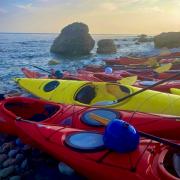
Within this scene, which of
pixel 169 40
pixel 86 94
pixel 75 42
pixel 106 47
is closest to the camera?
pixel 86 94

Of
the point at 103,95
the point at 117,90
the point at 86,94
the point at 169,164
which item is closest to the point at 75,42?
the point at 86,94

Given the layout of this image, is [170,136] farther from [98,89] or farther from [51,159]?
[98,89]

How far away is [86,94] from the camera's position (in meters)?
7.88

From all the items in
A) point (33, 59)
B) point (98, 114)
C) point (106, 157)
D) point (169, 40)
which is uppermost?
point (98, 114)

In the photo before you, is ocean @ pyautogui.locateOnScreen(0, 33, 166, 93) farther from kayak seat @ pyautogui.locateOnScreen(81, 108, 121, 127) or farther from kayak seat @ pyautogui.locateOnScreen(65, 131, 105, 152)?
kayak seat @ pyautogui.locateOnScreen(65, 131, 105, 152)

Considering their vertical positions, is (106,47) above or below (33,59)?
above

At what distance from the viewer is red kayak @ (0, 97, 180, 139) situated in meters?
5.41

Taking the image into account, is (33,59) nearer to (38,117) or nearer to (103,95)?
(103,95)

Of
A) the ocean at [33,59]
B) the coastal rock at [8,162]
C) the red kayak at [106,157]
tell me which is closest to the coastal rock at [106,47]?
the ocean at [33,59]

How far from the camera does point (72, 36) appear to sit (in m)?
35.2

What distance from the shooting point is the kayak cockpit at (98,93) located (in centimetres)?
756

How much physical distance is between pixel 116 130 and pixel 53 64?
59.3 ft

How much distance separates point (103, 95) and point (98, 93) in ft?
0.45

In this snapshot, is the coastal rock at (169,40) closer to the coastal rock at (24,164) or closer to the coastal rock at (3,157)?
the coastal rock at (3,157)
